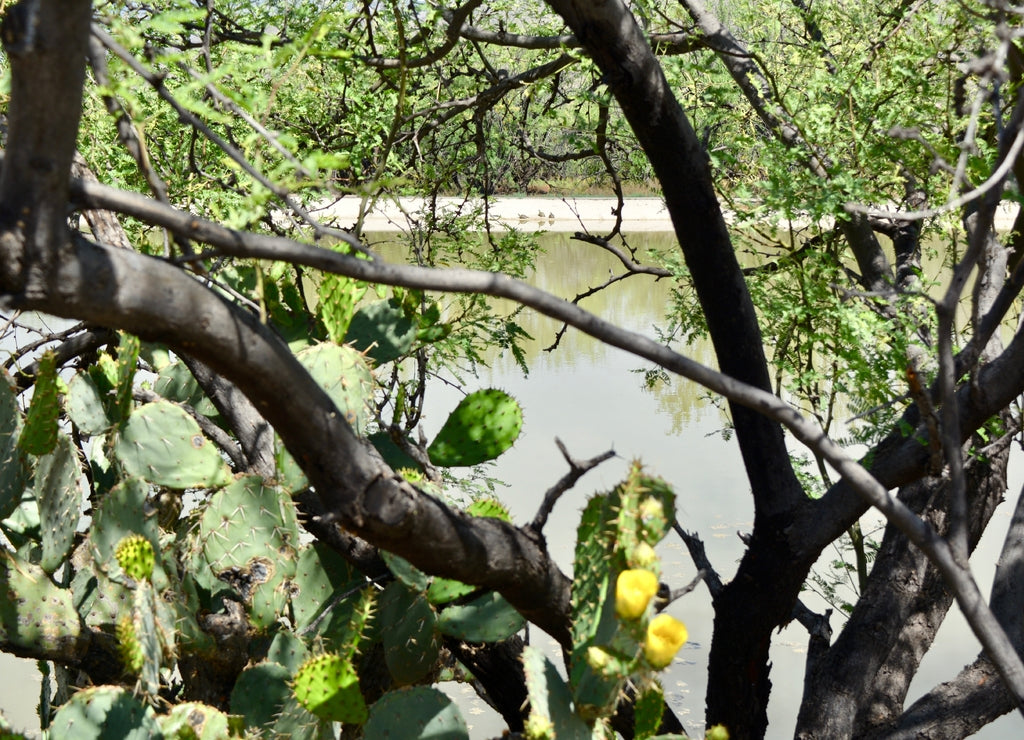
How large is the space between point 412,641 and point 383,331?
1.99 feet

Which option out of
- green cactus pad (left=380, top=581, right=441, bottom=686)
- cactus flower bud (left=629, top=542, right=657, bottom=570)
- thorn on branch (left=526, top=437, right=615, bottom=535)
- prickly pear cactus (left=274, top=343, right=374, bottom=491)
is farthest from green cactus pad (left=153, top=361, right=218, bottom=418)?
cactus flower bud (left=629, top=542, right=657, bottom=570)

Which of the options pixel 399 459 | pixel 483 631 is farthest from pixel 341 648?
pixel 399 459

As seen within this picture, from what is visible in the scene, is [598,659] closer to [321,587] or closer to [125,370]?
[321,587]

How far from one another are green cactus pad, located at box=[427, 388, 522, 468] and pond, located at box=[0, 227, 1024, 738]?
2.48ft

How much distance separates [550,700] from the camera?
1357 mm

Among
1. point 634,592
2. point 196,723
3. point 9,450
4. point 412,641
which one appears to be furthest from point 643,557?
point 9,450

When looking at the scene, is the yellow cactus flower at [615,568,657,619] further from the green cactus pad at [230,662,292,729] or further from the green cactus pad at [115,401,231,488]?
the green cactus pad at [115,401,231,488]

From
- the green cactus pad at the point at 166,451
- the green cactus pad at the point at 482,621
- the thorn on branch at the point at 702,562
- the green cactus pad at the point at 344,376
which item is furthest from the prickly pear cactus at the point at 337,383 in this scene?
the thorn on branch at the point at 702,562

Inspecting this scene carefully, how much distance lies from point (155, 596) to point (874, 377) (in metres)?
1.44

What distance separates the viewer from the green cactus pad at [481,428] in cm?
193

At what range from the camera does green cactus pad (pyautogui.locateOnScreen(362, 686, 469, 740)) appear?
1.56 meters

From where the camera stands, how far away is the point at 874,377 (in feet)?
6.83

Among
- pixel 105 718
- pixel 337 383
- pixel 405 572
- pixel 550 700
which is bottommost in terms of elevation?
pixel 105 718

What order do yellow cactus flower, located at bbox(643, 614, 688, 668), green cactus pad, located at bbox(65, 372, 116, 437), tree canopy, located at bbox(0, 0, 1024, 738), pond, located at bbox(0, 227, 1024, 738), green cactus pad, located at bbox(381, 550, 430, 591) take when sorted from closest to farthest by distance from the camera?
tree canopy, located at bbox(0, 0, 1024, 738), yellow cactus flower, located at bbox(643, 614, 688, 668), green cactus pad, located at bbox(381, 550, 430, 591), green cactus pad, located at bbox(65, 372, 116, 437), pond, located at bbox(0, 227, 1024, 738)
